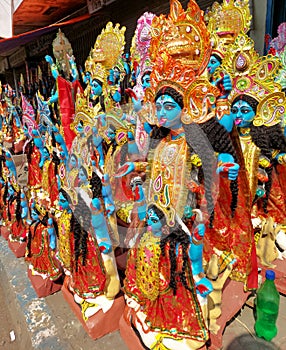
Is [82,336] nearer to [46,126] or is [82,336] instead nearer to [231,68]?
[46,126]

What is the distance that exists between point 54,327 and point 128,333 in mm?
591

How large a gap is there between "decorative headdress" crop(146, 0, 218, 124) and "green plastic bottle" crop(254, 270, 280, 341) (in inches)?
44.9

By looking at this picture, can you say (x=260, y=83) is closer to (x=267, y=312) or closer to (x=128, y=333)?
(x=267, y=312)

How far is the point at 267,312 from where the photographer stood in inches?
70.5

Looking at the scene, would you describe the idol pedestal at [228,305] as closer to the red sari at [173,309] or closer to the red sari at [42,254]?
the red sari at [173,309]

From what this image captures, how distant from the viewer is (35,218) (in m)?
2.55

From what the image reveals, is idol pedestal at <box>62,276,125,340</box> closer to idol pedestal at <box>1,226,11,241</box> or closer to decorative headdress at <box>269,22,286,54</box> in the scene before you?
idol pedestal at <box>1,226,11,241</box>

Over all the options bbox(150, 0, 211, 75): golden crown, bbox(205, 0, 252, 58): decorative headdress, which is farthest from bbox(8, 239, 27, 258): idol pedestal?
bbox(205, 0, 252, 58): decorative headdress

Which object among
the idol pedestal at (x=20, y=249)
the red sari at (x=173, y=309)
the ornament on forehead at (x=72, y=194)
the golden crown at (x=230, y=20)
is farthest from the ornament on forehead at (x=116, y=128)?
the idol pedestal at (x=20, y=249)

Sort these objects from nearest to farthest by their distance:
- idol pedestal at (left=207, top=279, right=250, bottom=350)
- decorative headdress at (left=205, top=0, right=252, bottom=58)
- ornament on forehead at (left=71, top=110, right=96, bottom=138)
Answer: idol pedestal at (left=207, top=279, right=250, bottom=350) < ornament on forehead at (left=71, top=110, right=96, bottom=138) < decorative headdress at (left=205, top=0, right=252, bottom=58)

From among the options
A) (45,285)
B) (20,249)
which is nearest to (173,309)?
(45,285)

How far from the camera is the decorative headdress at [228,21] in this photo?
2869mm

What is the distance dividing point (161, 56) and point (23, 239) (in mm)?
2401

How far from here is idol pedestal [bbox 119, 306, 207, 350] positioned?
5.58 ft
